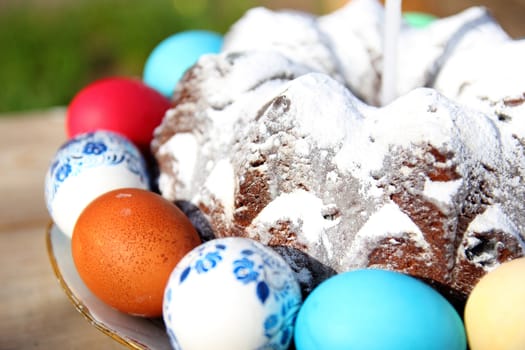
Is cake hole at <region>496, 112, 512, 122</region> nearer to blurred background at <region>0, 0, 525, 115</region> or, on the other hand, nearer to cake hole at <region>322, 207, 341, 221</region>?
cake hole at <region>322, 207, 341, 221</region>

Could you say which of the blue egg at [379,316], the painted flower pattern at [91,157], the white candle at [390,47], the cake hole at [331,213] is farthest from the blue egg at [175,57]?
the blue egg at [379,316]

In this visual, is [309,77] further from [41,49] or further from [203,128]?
[41,49]

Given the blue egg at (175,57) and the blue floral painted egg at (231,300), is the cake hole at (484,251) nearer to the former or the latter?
the blue floral painted egg at (231,300)

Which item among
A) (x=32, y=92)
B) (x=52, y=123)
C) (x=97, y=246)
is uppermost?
(x=97, y=246)

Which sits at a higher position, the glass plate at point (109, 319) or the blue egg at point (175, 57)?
the blue egg at point (175, 57)

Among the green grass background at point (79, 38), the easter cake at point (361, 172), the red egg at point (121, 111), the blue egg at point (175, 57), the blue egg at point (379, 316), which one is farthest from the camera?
the green grass background at point (79, 38)

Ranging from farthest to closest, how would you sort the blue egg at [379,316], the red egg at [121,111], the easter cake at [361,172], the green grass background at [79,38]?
the green grass background at [79,38]
the red egg at [121,111]
the easter cake at [361,172]
the blue egg at [379,316]

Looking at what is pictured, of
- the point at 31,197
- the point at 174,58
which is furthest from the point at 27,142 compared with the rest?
the point at 174,58
